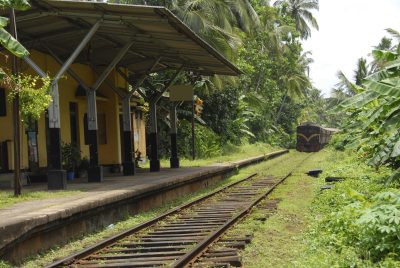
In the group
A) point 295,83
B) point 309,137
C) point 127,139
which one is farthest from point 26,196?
point 295,83

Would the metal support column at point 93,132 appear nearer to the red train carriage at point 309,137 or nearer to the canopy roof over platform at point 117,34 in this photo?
the canopy roof over platform at point 117,34

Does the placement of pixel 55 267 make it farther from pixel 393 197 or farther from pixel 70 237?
pixel 393 197

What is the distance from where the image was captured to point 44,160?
56.0 ft

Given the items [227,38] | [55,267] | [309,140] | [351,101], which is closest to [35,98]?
[55,267]

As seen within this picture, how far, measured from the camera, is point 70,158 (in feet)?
57.6

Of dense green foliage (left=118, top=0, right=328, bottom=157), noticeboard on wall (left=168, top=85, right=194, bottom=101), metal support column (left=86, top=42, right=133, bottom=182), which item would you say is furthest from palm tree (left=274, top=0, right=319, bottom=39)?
metal support column (left=86, top=42, right=133, bottom=182)

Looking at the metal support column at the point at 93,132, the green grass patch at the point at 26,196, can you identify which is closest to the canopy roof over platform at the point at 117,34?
the metal support column at the point at 93,132

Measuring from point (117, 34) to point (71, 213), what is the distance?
762cm

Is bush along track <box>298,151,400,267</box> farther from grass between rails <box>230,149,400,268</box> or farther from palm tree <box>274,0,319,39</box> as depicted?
palm tree <box>274,0,319,39</box>

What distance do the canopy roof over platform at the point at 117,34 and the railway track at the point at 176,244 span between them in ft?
14.4

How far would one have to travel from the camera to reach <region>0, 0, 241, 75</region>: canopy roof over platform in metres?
12.8

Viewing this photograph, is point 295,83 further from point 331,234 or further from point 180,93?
point 331,234

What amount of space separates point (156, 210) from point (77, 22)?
516cm

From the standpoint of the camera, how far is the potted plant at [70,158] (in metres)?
17.3
